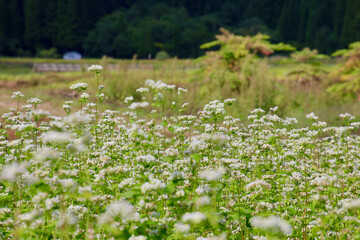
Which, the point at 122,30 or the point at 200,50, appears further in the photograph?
the point at 200,50

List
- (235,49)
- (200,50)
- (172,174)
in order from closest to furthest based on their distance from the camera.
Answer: (172,174)
(235,49)
(200,50)

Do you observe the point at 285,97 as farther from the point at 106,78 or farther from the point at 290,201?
the point at 290,201

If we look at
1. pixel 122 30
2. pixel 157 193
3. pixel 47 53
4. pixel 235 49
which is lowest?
pixel 157 193

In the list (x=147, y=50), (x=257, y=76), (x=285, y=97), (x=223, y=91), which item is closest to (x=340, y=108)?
(x=285, y=97)

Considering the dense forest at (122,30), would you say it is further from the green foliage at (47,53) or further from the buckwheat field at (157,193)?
the buckwheat field at (157,193)

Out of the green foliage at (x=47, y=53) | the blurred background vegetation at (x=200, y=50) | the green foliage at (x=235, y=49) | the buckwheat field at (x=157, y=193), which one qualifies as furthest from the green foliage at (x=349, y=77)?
the green foliage at (x=47, y=53)

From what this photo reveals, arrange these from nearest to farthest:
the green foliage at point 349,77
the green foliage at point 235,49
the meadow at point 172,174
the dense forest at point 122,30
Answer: the meadow at point 172,174 → the green foliage at point 349,77 → the green foliage at point 235,49 → the dense forest at point 122,30

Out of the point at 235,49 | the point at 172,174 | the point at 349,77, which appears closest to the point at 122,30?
the point at 235,49

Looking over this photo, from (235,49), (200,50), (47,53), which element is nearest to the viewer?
(235,49)

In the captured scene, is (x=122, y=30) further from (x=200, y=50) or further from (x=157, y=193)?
(x=157, y=193)

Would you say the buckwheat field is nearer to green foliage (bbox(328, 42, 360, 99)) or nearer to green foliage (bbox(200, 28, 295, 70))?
green foliage (bbox(200, 28, 295, 70))

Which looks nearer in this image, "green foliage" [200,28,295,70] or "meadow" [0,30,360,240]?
"meadow" [0,30,360,240]

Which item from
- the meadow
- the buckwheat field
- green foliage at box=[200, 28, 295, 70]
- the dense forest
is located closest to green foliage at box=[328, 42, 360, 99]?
green foliage at box=[200, 28, 295, 70]

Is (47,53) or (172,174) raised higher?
(47,53)
